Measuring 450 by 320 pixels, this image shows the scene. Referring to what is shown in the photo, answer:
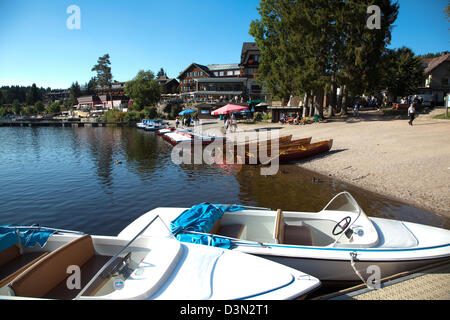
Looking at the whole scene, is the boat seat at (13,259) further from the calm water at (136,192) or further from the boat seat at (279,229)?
the boat seat at (279,229)

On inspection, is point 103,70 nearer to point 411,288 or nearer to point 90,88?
point 90,88

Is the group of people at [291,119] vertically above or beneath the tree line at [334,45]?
beneath

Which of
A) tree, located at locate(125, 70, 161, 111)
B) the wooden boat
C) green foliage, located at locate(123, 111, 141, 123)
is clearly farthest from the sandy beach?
tree, located at locate(125, 70, 161, 111)

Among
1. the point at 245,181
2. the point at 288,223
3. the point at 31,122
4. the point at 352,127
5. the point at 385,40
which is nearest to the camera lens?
the point at 288,223

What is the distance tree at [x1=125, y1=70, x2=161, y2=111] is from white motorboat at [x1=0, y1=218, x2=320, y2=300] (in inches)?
2827

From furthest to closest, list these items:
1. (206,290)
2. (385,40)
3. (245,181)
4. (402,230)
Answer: (385,40) < (245,181) < (402,230) < (206,290)

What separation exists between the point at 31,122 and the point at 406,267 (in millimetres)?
85860

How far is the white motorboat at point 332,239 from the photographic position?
19.8 ft

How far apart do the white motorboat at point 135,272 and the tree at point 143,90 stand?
71.8 m

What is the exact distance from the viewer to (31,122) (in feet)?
234

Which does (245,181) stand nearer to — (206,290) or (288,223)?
(288,223)

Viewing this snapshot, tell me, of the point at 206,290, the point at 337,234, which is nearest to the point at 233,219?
the point at 337,234

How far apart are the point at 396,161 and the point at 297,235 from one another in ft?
36.8

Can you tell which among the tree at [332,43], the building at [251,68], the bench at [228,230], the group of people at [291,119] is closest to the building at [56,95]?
the building at [251,68]
